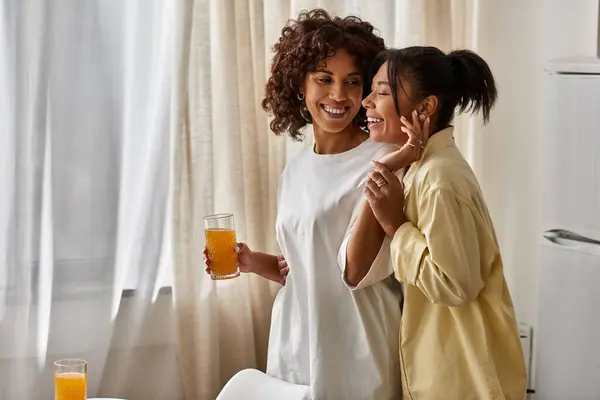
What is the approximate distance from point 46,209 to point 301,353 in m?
1.02

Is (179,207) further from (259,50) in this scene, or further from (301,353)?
(301,353)

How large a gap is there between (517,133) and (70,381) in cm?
168

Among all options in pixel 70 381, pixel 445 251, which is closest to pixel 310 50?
pixel 445 251

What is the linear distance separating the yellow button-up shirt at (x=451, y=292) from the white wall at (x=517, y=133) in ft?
3.70

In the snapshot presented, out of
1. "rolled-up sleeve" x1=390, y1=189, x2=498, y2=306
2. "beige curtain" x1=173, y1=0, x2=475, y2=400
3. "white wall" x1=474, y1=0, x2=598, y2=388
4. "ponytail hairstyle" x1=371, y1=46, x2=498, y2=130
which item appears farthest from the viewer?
"white wall" x1=474, y1=0, x2=598, y2=388

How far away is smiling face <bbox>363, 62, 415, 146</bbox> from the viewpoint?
6.46ft

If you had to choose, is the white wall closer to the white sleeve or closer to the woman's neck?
the woman's neck

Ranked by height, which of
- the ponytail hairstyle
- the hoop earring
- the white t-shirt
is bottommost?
the white t-shirt

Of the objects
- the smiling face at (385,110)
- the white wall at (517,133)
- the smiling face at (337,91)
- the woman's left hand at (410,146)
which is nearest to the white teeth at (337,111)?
the smiling face at (337,91)

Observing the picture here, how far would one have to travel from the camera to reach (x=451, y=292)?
1839 mm

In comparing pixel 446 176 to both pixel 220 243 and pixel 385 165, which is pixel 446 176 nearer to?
pixel 385 165

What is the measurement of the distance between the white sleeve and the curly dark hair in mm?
349

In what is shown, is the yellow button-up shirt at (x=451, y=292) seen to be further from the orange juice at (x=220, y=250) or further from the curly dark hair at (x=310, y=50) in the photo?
the orange juice at (x=220, y=250)

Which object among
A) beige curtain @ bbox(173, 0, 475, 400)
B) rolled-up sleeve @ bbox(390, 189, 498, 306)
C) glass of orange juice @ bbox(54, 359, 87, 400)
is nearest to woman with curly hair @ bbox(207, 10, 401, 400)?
rolled-up sleeve @ bbox(390, 189, 498, 306)
